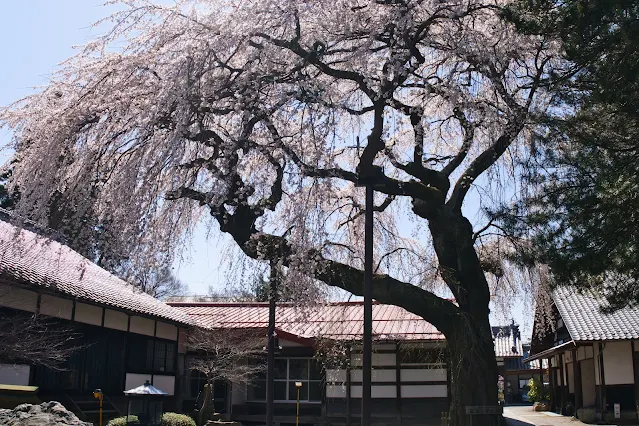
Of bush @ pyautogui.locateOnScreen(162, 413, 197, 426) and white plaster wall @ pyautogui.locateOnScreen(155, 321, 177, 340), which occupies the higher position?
white plaster wall @ pyautogui.locateOnScreen(155, 321, 177, 340)

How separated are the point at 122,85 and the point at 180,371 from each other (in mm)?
14020

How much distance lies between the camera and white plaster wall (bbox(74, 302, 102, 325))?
16.4m

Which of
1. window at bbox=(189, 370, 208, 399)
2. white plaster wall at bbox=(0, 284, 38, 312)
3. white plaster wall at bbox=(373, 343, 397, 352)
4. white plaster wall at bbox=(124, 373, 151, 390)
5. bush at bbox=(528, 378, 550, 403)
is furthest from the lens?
bush at bbox=(528, 378, 550, 403)

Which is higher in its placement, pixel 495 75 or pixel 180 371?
pixel 495 75

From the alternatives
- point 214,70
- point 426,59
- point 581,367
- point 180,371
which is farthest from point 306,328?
point 214,70

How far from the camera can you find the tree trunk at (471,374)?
993cm

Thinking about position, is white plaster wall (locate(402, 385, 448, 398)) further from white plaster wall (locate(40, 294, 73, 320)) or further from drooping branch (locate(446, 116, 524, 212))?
drooping branch (locate(446, 116, 524, 212))

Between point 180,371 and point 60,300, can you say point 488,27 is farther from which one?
point 180,371

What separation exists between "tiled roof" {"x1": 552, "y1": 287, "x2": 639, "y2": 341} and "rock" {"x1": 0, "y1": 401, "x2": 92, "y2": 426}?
38.9ft

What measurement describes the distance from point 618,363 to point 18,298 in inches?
567

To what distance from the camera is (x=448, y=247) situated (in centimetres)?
1066

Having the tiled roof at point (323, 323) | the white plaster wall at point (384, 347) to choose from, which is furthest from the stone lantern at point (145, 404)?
the white plaster wall at point (384, 347)

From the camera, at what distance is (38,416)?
24.0ft

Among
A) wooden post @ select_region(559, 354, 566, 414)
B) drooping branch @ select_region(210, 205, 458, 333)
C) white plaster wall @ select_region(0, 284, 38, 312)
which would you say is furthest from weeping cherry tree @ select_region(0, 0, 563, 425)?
wooden post @ select_region(559, 354, 566, 414)
